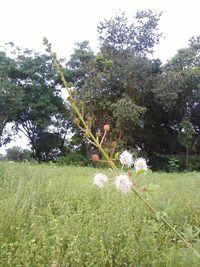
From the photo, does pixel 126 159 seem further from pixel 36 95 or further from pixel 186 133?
pixel 36 95

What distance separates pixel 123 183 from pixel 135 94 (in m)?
Result: 17.3

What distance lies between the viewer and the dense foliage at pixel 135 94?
58.3 ft

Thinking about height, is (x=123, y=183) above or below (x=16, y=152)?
below

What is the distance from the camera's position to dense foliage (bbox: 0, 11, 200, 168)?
17781 millimetres

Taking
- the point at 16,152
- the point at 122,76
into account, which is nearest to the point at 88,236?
the point at 122,76

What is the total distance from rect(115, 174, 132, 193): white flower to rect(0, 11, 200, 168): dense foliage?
47.5 ft

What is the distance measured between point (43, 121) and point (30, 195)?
18.8 meters

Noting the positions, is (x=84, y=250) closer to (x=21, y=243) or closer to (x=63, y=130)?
(x=21, y=243)

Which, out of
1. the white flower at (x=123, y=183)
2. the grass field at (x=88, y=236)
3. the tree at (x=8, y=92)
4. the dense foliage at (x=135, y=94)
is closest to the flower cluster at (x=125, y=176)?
the white flower at (x=123, y=183)

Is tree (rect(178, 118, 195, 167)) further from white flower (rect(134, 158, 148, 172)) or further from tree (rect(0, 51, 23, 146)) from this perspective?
white flower (rect(134, 158, 148, 172))

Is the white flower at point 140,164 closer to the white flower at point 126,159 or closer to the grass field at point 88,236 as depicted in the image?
the white flower at point 126,159

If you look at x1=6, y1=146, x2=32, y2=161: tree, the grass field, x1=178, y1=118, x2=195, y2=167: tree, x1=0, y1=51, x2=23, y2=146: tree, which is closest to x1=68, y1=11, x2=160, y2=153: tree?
x1=178, y1=118, x2=195, y2=167: tree

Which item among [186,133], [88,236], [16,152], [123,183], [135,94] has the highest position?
[135,94]

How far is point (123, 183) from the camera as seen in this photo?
1.48 m
